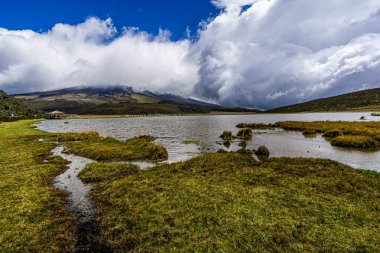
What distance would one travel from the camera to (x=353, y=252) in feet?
36.6

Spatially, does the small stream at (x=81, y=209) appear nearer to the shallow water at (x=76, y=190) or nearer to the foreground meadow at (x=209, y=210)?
the shallow water at (x=76, y=190)

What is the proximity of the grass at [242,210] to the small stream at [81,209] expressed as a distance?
60 cm

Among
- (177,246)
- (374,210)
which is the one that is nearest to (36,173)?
(177,246)

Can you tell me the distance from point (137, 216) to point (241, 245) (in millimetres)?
7107

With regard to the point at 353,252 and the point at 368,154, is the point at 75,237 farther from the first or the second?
the point at 368,154

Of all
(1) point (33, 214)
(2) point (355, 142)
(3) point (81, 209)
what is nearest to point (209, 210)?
(3) point (81, 209)

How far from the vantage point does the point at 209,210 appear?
1560 centimetres

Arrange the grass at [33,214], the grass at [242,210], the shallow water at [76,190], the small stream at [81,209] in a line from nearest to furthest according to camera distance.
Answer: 1. the grass at [242,210]
2. the grass at [33,214]
3. the small stream at [81,209]
4. the shallow water at [76,190]

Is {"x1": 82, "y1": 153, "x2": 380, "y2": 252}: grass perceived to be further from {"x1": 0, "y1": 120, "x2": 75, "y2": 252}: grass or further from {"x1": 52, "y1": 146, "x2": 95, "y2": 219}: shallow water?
{"x1": 0, "y1": 120, "x2": 75, "y2": 252}: grass

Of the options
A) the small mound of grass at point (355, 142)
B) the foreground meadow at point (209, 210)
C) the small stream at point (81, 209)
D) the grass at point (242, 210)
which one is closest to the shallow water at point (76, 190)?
the small stream at point (81, 209)

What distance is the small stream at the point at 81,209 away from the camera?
41.9 feet

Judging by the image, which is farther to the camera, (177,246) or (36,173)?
(36,173)

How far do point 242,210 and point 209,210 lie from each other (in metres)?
2.24

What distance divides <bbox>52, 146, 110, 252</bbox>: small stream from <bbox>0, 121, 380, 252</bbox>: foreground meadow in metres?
0.44
